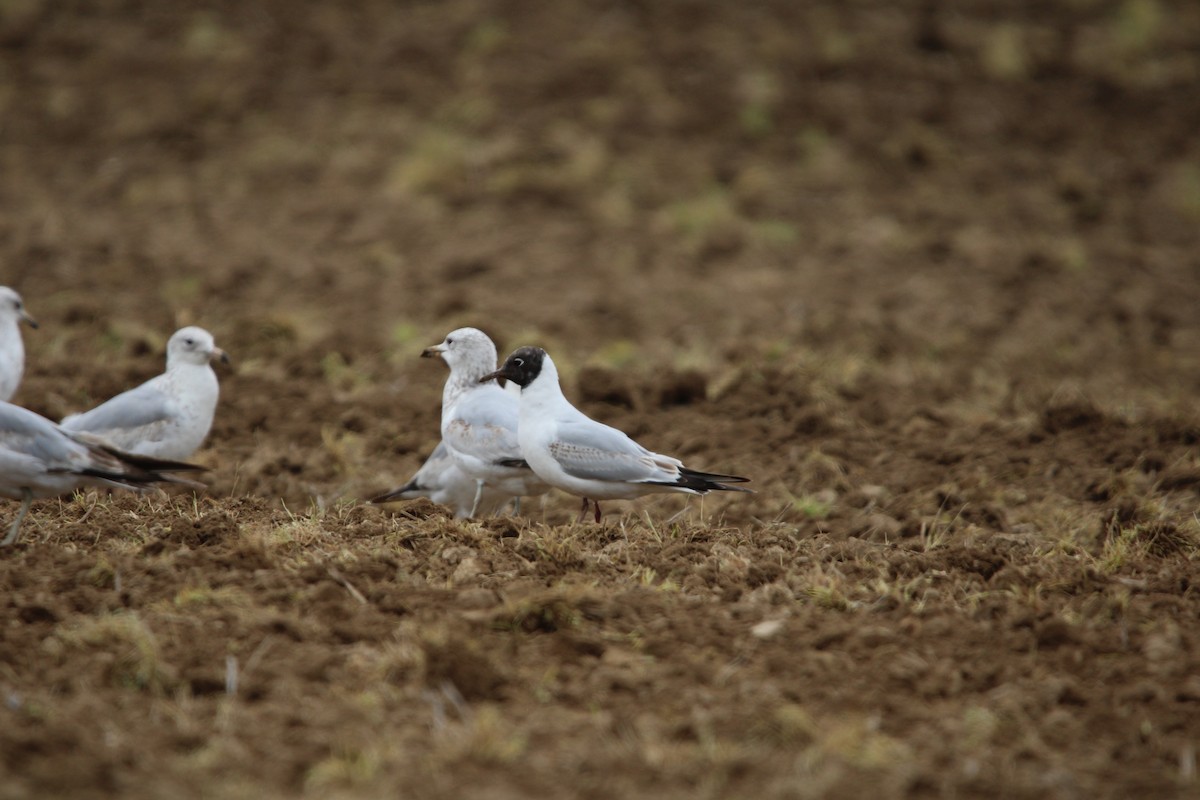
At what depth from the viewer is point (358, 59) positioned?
1770 cm

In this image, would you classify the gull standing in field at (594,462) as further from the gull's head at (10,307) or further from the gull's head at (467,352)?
the gull's head at (10,307)

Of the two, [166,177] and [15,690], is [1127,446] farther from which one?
[166,177]

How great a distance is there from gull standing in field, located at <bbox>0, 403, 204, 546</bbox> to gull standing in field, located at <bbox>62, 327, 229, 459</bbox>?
97cm

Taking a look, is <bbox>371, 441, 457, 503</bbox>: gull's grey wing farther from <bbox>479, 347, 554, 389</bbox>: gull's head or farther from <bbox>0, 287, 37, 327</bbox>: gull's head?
<bbox>0, 287, 37, 327</bbox>: gull's head

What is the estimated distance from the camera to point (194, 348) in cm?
772

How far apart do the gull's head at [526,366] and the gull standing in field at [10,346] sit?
3.16m

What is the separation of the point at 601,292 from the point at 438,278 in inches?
61.1

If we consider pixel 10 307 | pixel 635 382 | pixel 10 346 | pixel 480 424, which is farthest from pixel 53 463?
pixel 635 382

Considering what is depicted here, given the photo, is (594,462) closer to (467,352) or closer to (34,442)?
(467,352)

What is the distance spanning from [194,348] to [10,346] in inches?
50.8

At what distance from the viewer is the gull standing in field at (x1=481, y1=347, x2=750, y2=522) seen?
Result: 257 inches

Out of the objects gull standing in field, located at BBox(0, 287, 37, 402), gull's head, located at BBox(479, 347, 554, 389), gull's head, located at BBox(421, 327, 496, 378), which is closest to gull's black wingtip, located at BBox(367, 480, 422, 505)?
gull's head, located at BBox(421, 327, 496, 378)

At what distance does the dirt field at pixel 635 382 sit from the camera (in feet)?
14.7

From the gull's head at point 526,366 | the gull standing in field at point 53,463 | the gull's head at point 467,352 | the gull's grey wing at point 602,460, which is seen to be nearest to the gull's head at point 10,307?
the gull standing in field at point 53,463
